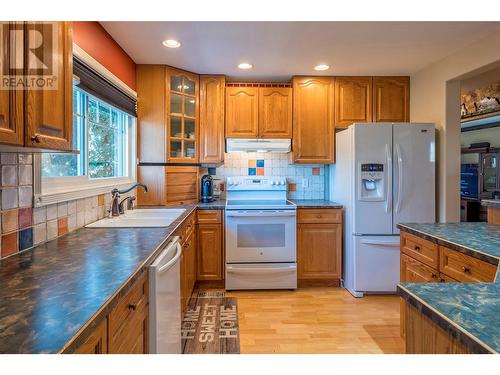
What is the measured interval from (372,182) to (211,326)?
Answer: 6.42 feet

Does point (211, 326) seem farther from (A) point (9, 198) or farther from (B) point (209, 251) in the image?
(A) point (9, 198)

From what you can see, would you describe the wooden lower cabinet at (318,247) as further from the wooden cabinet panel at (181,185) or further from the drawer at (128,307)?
the drawer at (128,307)

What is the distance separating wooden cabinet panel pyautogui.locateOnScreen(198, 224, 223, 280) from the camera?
3113 millimetres

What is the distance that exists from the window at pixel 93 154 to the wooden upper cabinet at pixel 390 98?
2609mm

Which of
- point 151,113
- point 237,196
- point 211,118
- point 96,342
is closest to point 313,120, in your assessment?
point 211,118

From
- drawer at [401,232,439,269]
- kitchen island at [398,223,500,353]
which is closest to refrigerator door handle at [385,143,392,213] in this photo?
drawer at [401,232,439,269]

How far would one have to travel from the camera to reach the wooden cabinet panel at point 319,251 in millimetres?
3178

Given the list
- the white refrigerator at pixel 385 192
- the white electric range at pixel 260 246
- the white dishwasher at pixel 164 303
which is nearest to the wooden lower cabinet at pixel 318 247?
the white electric range at pixel 260 246

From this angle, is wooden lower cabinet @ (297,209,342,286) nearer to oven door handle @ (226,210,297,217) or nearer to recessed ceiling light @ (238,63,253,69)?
oven door handle @ (226,210,297,217)

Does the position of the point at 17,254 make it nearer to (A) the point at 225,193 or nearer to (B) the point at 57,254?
(B) the point at 57,254

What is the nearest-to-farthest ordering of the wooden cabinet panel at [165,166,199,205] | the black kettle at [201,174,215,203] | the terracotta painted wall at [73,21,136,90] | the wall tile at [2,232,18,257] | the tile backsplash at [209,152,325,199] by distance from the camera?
the wall tile at [2,232,18,257], the terracotta painted wall at [73,21,136,90], the wooden cabinet panel at [165,166,199,205], the black kettle at [201,174,215,203], the tile backsplash at [209,152,325,199]

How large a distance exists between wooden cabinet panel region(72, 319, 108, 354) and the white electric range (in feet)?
7.25

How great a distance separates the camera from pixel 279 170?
3783mm
